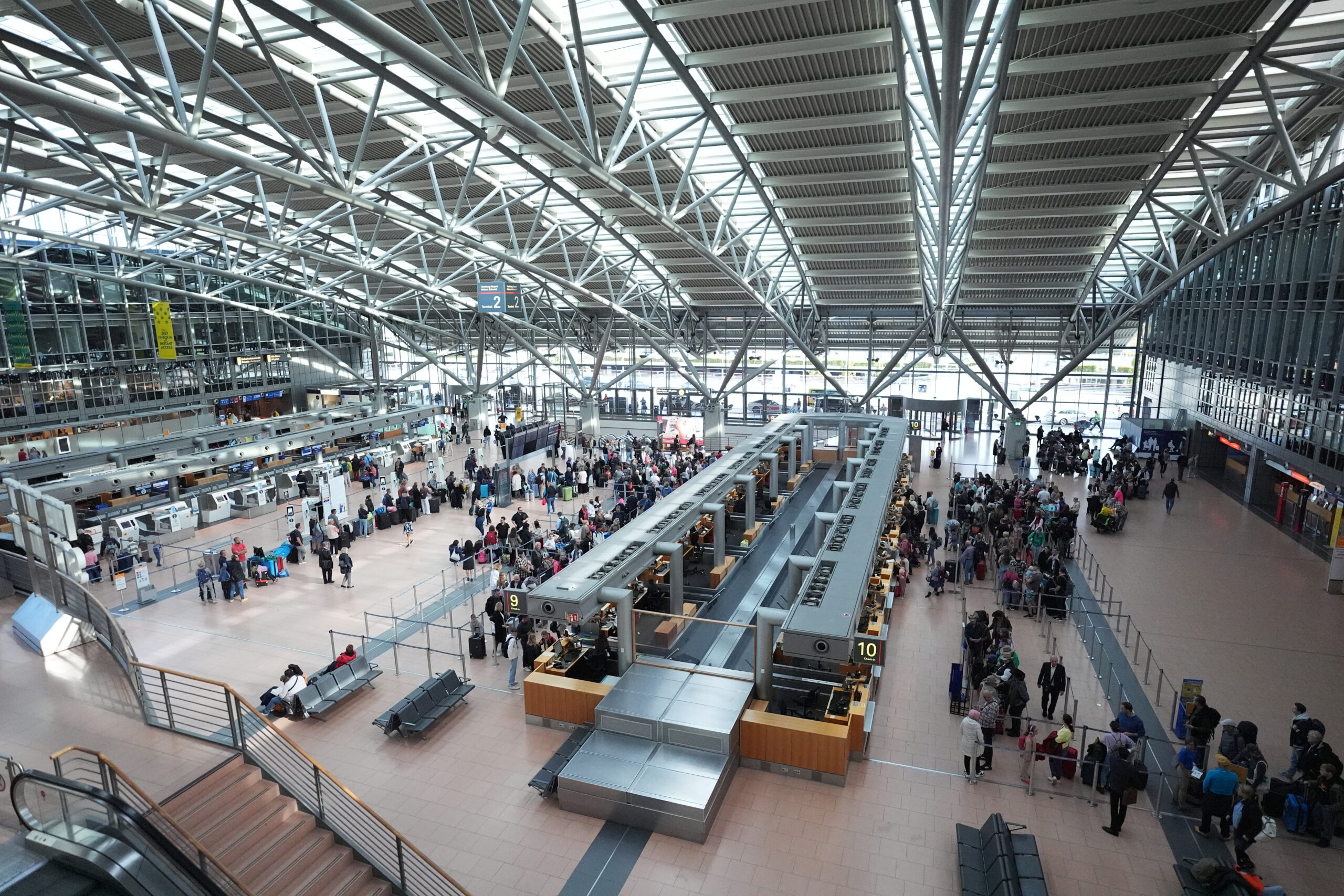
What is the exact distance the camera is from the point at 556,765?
9500mm

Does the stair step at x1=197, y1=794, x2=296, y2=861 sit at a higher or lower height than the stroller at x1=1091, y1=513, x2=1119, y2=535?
higher

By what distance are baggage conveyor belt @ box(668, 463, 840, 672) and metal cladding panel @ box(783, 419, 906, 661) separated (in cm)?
160

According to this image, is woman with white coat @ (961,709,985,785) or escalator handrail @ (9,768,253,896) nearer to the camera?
escalator handrail @ (9,768,253,896)

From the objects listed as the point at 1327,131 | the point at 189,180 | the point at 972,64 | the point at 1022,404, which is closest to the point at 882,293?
the point at 1022,404

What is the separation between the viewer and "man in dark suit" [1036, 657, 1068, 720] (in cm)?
1058

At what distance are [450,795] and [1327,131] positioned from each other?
879 inches

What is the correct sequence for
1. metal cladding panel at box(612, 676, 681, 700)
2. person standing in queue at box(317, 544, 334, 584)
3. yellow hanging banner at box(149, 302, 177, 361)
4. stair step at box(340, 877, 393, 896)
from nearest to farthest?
stair step at box(340, 877, 393, 896) → metal cladding panel at box(612, 676, 681, 700) → person standing in queue at box(317, 544, 334, 584) → yellow hanging banner at box(149, 302, 177, 361)

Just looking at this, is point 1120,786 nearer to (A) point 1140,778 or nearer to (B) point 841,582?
(A) point 1140,778

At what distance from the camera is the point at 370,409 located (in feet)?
106

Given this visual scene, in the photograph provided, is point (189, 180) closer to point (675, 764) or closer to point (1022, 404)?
point (675, 764)

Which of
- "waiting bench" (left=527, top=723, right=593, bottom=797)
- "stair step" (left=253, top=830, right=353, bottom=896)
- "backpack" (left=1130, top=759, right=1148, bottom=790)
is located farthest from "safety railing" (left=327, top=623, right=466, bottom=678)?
"backpack" (left=1130, top=759, right=1148, bottom=790)

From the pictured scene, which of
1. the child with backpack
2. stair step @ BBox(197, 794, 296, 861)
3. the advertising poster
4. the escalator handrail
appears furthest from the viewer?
the advertising poster

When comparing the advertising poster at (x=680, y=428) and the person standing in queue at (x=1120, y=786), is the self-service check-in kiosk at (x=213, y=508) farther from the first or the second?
the person standing in queue at (x=1120, y=786)

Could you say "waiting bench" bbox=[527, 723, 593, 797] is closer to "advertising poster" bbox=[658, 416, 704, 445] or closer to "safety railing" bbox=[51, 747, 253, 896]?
"safety railing" bbox=[51, 747, 253, 896]
